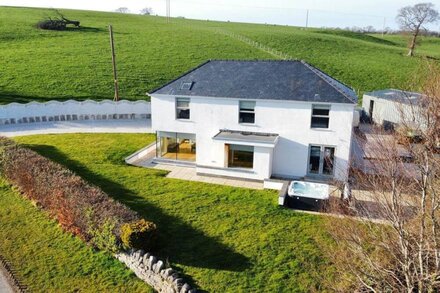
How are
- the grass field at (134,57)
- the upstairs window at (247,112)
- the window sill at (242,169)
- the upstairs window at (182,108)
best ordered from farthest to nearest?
the grass field at (134,57)
the upstairs window at (182,108)
the upstairs window at (247,112)
the window sill at (242,169)

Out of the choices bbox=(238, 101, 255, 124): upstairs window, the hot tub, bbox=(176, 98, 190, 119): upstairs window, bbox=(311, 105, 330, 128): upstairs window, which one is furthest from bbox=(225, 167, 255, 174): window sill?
bbox=(176, 98, 190, 119): upstairs window

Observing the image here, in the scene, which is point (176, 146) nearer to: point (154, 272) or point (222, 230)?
point (222, 230)

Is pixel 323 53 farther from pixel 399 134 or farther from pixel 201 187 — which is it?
pixel 399 134

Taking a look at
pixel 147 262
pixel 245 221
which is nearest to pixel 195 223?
pixel 245 221

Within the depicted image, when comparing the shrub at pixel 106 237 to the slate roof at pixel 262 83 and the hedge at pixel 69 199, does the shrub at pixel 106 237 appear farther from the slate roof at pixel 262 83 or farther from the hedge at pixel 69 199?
the slate roof at pixel 262 83

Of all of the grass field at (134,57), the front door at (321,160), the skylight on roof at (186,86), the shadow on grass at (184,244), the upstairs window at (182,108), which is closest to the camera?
the shadow on grass at (184,244)

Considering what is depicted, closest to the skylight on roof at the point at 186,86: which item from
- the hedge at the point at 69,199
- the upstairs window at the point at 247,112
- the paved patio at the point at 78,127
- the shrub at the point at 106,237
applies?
the upstairs window at the point at 247,112

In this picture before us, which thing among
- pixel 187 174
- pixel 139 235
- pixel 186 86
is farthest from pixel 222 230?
pixel 186 86
